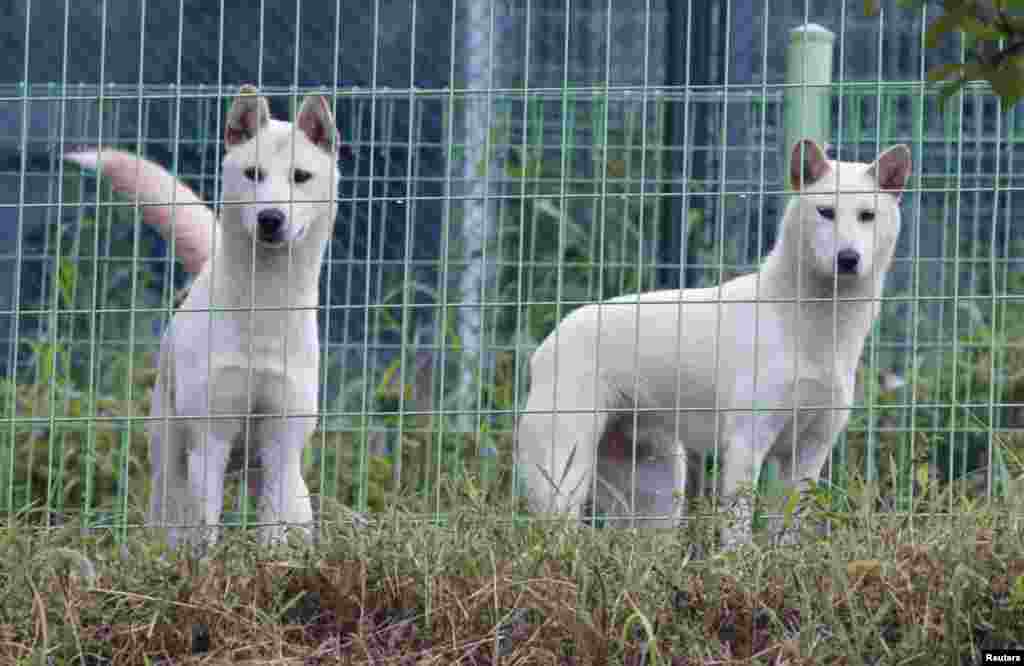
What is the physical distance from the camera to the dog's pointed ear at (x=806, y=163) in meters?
5.09

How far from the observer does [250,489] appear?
16.9 ft

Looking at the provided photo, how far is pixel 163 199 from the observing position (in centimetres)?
493

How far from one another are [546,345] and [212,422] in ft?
3.80

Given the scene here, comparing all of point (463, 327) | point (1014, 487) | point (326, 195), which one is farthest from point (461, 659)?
point (463, 327)

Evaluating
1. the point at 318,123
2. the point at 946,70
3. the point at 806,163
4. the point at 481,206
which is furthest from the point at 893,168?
the point at 946,70

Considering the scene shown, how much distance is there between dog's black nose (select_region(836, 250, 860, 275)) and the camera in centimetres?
497

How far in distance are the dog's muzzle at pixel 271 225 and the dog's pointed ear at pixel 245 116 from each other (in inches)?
9.9

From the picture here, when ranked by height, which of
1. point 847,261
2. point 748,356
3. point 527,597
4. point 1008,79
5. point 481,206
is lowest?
point 527,597

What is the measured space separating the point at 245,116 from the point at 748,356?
1.60 meters

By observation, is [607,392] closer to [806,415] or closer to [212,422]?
[806,415]

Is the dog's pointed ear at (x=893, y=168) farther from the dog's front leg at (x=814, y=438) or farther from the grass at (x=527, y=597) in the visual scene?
the grass at (x=527, y=597)

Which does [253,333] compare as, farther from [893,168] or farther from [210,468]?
[893,168]

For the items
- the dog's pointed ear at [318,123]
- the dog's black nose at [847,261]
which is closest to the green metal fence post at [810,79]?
the dog's black nose at [847,261]

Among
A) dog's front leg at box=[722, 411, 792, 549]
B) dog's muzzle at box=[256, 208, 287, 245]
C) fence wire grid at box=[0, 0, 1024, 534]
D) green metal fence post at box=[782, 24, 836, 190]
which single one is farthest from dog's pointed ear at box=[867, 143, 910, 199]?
dog's muzzle at box=[256, 208, 287, 245]
